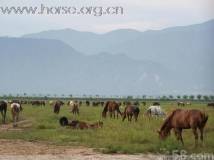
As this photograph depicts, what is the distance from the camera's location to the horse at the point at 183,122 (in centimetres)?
1541

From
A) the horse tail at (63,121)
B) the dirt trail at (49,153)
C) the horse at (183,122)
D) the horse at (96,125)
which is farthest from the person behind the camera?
the horse tail at (63,121)

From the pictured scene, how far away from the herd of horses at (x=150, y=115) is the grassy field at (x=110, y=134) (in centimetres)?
12

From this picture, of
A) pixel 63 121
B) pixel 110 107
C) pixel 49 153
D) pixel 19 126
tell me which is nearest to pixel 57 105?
pixel 63 121

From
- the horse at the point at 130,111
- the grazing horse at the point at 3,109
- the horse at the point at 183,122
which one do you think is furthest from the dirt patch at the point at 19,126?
the horse at the point at 183,122

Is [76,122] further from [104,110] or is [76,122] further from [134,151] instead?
[134,151]

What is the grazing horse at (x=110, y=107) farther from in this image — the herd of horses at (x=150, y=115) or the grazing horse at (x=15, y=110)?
the grazing horse at (x=15, y=110)

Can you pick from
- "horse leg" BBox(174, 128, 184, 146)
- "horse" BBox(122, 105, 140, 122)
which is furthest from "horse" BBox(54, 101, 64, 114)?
"horse leg" BBox(174, 128, 184, 146)

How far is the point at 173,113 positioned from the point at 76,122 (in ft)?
7.96

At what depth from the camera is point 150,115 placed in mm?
17344

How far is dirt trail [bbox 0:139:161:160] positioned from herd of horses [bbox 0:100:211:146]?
0.95 meters

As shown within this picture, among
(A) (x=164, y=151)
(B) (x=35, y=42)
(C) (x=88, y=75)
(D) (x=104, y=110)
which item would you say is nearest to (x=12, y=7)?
(B) (x=35, y=42)

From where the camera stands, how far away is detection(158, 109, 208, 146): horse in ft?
50.6

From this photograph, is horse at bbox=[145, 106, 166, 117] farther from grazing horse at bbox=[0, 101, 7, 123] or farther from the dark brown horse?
grazing horse at bbox=[0, 101, 7, 123]

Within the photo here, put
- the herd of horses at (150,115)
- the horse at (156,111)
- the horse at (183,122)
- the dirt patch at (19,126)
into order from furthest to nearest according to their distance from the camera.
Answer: the dirt patch at (19,126) → the horse at (156,111) → the herd of horses at (150,115) → the horse at (183,122)
